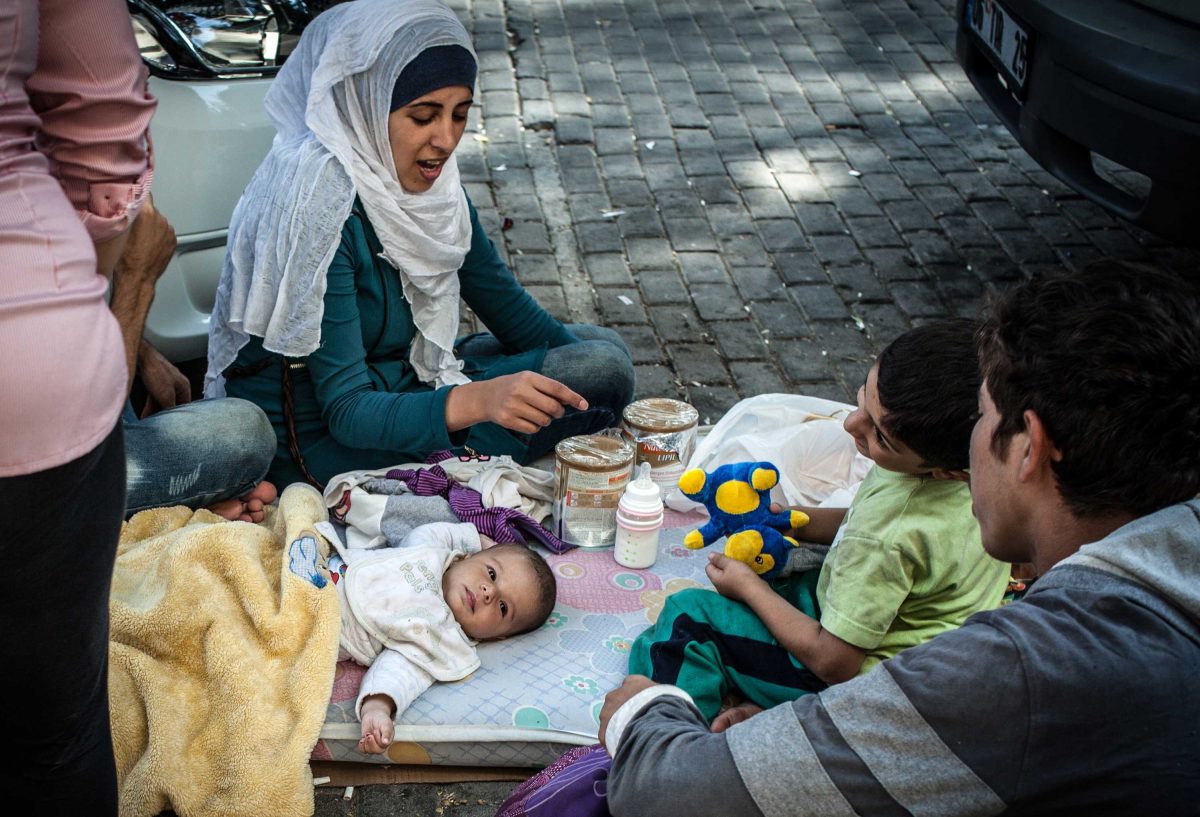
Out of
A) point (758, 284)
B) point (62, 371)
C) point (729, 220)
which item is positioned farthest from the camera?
point (729, 220)

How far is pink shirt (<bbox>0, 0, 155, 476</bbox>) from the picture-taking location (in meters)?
1.38

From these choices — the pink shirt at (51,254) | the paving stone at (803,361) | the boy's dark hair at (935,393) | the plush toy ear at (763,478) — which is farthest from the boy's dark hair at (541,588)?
the paving stone at (803,361)

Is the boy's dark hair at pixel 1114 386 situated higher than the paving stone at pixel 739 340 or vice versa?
the boy's dark hair at pixel 1114 386

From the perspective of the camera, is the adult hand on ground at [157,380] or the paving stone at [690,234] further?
the paving stone at [690,234]

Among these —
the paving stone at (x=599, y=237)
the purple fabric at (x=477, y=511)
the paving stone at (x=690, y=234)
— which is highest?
the purple fabric at (x=477, y=511)

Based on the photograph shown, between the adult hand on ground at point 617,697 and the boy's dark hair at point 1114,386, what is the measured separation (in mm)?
697

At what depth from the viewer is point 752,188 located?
5.51m

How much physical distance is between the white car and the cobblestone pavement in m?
1.45

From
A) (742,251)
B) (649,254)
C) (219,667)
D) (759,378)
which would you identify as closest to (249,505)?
(219,667)

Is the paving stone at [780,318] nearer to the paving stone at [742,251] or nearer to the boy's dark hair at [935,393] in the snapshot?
the paving stone at [742,251]

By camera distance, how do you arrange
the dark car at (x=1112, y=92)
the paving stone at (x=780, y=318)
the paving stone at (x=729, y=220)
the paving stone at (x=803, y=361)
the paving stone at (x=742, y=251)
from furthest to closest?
the paving stone at (x=729, y=220) < the paving stone at (x=742, y=251) < the paving stone at (x=780, y=318) < the paving stone at (x=803, y=361) < the dark car at (x=1112, y=92)

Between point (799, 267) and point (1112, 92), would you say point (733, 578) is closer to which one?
point (1112, 92)

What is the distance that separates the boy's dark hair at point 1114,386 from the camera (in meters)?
1.41

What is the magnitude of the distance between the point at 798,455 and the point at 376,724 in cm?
145
